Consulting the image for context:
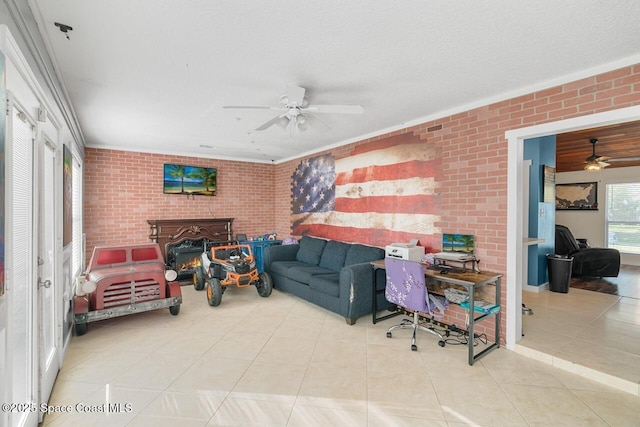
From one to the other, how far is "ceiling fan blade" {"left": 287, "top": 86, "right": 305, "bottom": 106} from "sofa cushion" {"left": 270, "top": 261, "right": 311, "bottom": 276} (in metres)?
2.82

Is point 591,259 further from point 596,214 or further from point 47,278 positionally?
point 47,278

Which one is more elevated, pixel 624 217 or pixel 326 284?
pixel 624 217

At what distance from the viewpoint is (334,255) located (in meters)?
4.75

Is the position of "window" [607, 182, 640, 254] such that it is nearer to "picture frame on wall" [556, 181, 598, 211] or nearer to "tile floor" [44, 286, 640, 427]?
"picture frame on wall" [556, 181, 598, 211]

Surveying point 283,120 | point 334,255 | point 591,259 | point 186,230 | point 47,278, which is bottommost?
point 591,259

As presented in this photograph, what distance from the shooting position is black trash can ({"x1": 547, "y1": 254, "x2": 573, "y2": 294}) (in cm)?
459

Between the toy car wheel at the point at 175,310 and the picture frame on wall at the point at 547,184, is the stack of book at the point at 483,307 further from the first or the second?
the toy car wheel at the point at 175,310

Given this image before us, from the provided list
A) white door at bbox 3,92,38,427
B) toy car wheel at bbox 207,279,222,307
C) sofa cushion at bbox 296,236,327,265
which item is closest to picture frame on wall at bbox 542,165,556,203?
sofa cushion at bbox 296,236,327,265

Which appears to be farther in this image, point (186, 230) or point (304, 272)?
point (186, 230)

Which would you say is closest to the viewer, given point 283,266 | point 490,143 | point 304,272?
point 490,143

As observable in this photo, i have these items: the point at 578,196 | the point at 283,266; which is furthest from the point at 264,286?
the point at 578,196

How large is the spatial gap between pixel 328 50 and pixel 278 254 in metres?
3.84

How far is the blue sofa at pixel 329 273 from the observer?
3600mm

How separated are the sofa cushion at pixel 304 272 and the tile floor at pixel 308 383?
978 millimetres
